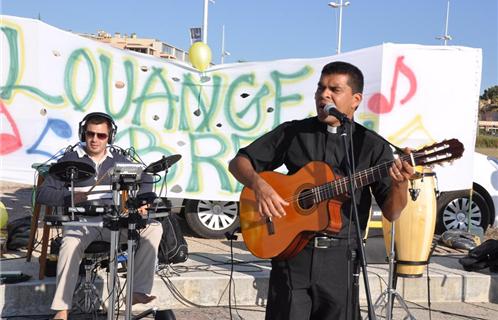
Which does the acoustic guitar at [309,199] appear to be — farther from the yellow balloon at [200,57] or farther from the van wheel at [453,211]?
the van wheel at [453,211]

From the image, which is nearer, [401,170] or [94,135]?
[401,170]

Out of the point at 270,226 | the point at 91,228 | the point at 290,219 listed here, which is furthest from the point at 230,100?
the point at 290,219

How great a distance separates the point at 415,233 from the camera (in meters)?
4.96

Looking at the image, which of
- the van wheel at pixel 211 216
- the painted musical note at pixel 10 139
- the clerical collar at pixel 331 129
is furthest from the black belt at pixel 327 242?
the van wheel at pixel 211 216

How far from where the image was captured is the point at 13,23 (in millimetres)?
5699

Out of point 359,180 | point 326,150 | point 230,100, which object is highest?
point 230,100

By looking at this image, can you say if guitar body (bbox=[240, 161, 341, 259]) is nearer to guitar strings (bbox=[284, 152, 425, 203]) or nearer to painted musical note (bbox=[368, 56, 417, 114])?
guitar strings (bbox=[284, 152, 425, 203])

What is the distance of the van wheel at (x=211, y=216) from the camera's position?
712cm

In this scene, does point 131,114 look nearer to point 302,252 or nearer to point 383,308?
point 383,308

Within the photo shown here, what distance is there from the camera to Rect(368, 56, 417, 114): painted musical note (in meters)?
6.46

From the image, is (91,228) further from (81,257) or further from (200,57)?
(200,57)

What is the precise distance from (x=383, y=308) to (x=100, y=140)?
2.74 m

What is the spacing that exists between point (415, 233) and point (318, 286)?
8.59 feet

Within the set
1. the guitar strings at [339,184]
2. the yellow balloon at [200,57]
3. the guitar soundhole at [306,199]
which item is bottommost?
the guitar soundhole at [306,199]
